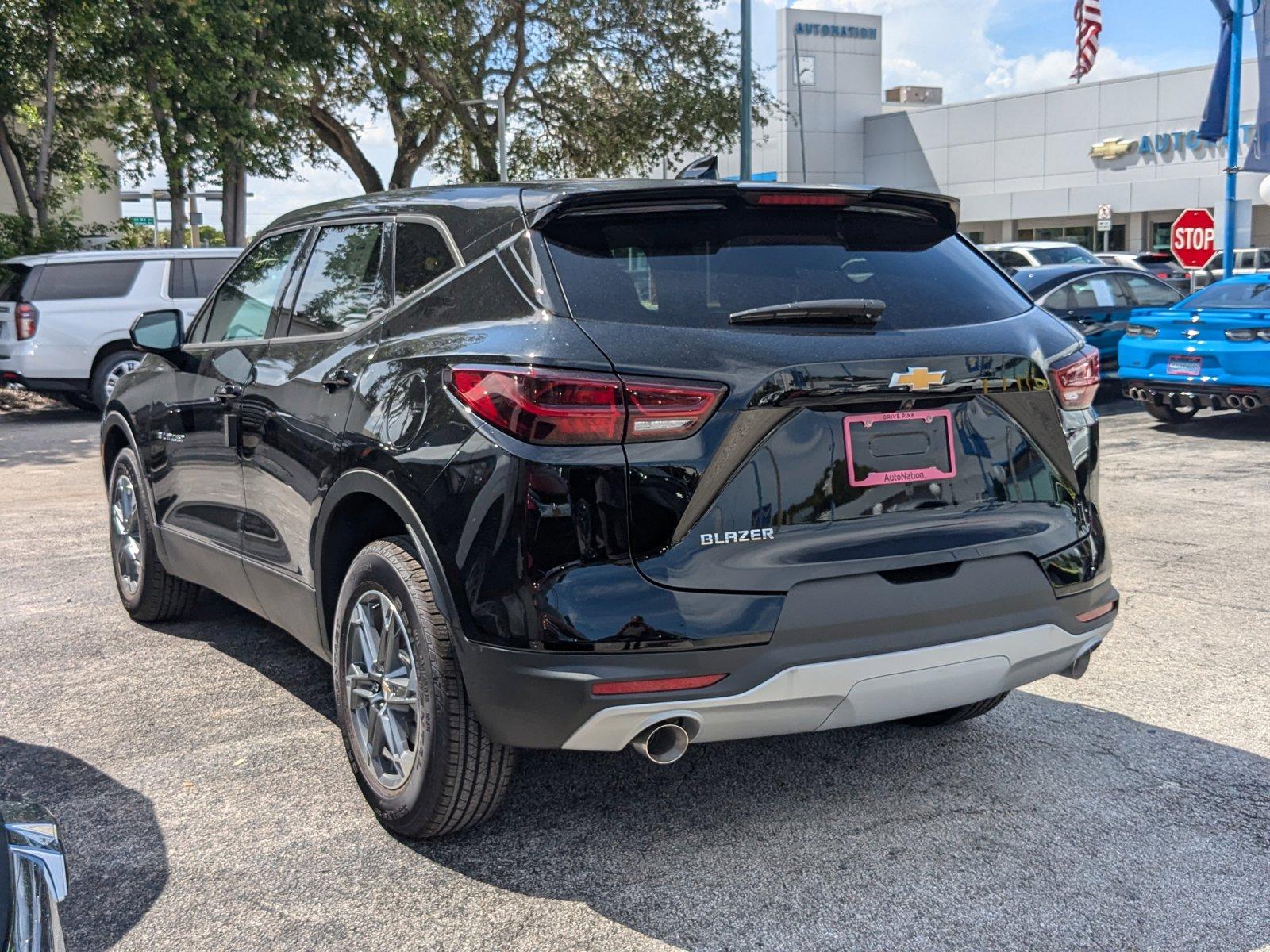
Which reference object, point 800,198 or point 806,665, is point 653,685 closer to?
point 806,665

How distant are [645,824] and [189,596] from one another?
2.85m

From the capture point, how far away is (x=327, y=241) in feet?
14.3

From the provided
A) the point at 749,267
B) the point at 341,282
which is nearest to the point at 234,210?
the point at 341,282

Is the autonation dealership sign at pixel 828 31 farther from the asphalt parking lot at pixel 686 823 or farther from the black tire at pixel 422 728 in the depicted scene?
the black tire at pixel 422 728

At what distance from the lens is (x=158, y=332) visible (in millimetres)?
5137

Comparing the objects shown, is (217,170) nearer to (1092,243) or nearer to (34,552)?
(34,552)

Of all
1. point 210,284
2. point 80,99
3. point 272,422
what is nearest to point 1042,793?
point 272,422

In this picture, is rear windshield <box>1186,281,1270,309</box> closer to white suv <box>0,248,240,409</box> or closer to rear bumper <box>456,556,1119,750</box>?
rear bumper <box>456,556,1119,750</box>

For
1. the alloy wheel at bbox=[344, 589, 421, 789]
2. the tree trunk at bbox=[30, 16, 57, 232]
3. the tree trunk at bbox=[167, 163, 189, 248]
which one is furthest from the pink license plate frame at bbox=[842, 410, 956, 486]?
the tree trunk at bbox=[30, 16, 57, 232]

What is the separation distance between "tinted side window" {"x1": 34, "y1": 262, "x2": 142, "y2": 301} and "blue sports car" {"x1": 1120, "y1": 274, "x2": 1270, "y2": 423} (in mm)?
10675

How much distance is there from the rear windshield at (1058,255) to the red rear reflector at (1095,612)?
20172mm

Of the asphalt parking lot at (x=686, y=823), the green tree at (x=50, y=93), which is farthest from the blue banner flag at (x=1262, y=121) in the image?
the asphalt parking lot at (x=686, y=823)

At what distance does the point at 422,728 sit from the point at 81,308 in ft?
41.4

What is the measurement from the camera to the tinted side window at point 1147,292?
1467 centimetres
